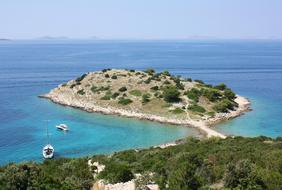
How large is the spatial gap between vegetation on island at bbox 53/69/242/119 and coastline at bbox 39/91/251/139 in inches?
59.4

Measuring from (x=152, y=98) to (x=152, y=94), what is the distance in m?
2.39

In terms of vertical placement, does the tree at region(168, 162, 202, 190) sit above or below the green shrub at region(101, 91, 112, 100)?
above

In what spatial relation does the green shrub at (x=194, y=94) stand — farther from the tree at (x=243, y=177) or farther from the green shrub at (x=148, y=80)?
the tree at (x=243, y=177)

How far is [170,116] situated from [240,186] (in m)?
51.0

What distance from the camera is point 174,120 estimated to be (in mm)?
74438

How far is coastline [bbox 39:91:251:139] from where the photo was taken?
7077cm

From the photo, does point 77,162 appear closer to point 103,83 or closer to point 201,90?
A: point 201,90

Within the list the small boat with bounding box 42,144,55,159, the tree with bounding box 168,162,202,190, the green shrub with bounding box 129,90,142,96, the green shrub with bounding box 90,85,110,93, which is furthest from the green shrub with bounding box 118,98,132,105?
the tree with bounding box 168,162,202,190

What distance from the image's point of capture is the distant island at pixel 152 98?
77.3 m

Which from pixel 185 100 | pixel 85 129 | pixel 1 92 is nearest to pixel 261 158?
pixel 85 129

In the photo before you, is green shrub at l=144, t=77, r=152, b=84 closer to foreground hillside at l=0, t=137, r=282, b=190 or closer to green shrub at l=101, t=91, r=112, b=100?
green shrub at l=101, t=91, r=112, b=100

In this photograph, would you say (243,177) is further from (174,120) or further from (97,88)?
(97,88)

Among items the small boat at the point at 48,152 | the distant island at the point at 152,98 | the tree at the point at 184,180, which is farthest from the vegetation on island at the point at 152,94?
the tree at the point at 184,180

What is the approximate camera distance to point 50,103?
9319cm
